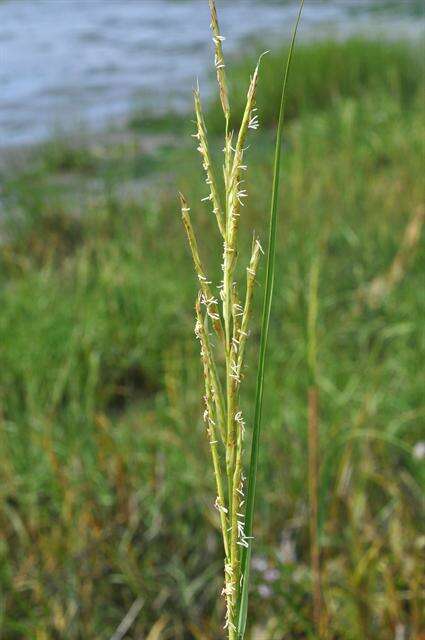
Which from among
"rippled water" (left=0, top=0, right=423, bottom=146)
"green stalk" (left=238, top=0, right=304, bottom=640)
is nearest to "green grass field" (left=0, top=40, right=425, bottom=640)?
"green stalk" (left=238, top=0, right=304, bottom=640)

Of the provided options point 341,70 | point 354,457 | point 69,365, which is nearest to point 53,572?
point 354,457

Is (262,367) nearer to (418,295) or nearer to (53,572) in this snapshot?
(53,572)

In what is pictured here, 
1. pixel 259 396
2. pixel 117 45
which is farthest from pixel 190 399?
pixel 117 45

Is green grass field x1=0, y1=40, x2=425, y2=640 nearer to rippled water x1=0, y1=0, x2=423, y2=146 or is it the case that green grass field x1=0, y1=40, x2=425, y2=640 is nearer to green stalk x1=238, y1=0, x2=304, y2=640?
green stalk x1=238, y1=0, x2=304, y2=640

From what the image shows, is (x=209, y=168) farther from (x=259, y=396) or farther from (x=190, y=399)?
(x=190, y=399)

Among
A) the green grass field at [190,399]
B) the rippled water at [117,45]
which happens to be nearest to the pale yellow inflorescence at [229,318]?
the green grass field at [190,399]

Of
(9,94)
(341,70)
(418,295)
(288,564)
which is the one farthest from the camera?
(9,94)
